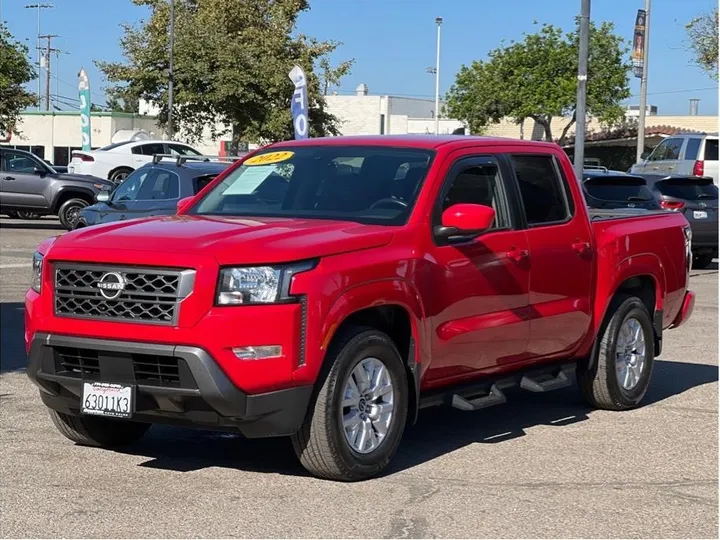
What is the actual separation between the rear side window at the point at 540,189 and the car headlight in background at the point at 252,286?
2.40 metres

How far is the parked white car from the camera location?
35719mm

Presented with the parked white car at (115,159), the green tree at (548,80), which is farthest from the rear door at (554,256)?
the green tree at (548,80)

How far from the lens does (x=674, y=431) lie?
27.3 ft

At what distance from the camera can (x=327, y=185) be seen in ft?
24.9

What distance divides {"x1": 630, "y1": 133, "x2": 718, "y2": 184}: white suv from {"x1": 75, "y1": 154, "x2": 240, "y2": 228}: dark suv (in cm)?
1406

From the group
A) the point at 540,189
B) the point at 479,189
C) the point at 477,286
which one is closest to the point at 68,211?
the point at 540,189

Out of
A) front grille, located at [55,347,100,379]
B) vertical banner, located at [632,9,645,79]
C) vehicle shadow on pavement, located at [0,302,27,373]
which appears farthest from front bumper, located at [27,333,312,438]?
vertical banner, located at [632,9,645,79]

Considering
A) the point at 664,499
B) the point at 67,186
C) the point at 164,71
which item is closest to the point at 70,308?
the point at 664,499

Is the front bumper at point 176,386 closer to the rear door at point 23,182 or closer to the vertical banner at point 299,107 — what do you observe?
the vertical banner at point 299,107

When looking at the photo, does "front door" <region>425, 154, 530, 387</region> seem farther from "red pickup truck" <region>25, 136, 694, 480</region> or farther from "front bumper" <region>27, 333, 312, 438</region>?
"front bumper" <region>27, 333, 312, 438</region>

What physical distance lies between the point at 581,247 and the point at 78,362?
3507 mm

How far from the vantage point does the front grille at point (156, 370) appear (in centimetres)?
626

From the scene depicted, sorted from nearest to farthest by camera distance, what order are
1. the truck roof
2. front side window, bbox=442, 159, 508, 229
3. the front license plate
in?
the front license plate → front side window, bbox=442, 159, 508, 229 → the truck roof

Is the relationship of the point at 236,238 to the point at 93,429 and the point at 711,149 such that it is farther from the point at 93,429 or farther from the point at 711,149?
the point at 711,149
